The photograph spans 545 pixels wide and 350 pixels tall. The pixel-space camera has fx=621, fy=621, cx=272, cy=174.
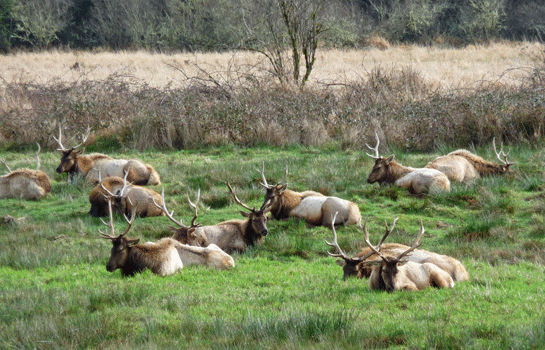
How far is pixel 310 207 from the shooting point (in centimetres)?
1146

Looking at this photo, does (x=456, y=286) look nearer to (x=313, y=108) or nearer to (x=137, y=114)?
(x=313, y=108)

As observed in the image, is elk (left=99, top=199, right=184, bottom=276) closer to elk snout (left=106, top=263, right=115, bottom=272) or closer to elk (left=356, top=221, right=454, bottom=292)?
elk snout (left=106, top=263, right=115, bottom=272)

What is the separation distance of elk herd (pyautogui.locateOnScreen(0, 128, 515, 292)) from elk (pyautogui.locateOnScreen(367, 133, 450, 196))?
0.02 meters

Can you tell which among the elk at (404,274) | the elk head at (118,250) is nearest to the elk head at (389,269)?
the elk at (404,274)

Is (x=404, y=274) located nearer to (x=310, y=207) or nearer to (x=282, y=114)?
(x=310, y=207)

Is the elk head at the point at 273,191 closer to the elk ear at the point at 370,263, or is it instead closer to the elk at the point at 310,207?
the elk at the point at 310,207

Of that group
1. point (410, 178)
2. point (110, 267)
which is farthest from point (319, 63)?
point (110, 267)

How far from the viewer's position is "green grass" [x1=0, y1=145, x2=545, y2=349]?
18.2ft

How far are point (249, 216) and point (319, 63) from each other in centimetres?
2263

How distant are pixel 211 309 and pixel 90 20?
51707mm

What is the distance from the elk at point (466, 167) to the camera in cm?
1325

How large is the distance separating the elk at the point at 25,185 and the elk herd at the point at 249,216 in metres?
0.02

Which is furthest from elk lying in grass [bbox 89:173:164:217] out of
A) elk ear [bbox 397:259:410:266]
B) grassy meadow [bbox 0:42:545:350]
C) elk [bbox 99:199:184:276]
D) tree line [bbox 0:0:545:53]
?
tree line [bbox 0:0:545:53]

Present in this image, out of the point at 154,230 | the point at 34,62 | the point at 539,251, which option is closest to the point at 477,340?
the point at 539,251
